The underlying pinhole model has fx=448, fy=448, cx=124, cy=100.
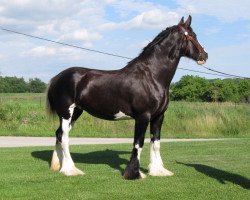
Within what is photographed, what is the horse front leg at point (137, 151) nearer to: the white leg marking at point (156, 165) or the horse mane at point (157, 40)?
the white leg marking at point (156, 165)

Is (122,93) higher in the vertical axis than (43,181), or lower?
higher

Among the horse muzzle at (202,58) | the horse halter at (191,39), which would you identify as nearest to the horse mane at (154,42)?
the horse halter at (191,39)

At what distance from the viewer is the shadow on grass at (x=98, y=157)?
10828 millimetres

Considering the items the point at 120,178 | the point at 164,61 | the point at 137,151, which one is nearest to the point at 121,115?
the point at 137,151

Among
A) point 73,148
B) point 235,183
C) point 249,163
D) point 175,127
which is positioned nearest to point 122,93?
point 235,183

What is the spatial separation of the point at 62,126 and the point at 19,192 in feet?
7.23

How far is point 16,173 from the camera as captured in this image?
361 inches

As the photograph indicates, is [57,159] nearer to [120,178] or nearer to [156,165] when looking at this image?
[120,178]

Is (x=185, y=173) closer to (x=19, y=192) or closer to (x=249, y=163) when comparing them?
(x=249, y=163)

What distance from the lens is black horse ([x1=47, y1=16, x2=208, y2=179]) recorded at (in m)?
8.61

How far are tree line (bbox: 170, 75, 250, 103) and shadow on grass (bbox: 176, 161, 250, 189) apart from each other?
1903 inches

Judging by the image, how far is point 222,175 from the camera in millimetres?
9023

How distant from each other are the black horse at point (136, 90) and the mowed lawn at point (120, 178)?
1.79 ft

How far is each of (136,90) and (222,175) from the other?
2477 millimetres
